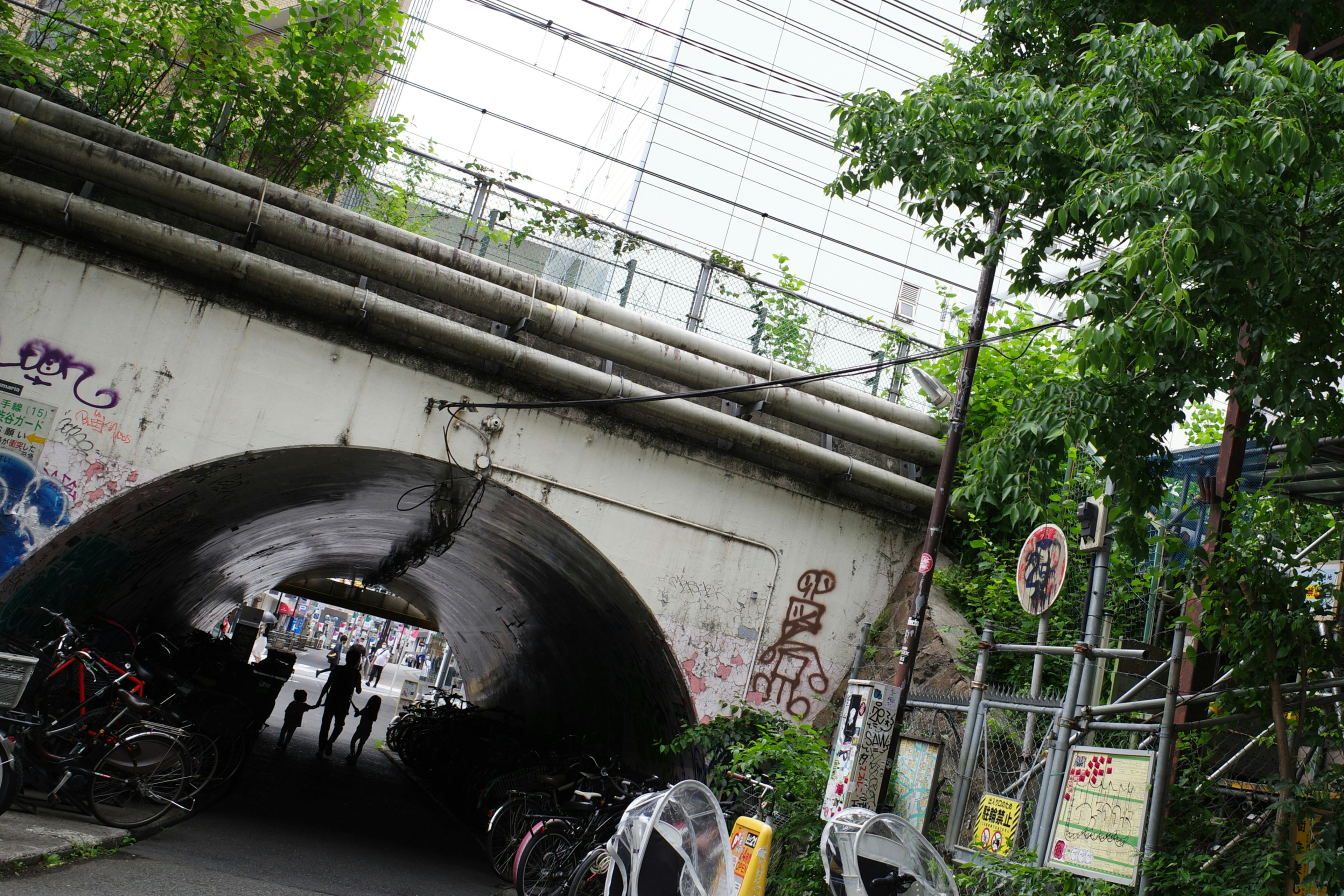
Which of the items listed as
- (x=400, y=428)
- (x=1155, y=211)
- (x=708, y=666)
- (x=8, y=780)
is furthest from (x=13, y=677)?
(x=1155, y=211)

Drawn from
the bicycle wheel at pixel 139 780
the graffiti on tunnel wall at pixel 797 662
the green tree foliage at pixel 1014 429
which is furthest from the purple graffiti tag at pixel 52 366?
the green tree foliage at pixel 1014 429

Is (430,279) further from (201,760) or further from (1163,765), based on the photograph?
(1163,765)

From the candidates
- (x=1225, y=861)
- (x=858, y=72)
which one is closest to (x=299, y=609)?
(x=858, y=72)

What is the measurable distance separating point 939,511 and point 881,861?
3.50 meters

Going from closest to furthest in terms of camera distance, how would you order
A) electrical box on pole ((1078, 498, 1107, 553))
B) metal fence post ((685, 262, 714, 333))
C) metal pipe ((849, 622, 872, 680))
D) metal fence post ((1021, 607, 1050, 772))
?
electrical box on pole ((1078, 498, 1107, 553))
metal fence post ((1021, 607, 1050, 772))
metal pipe ((849, 622, 872, 680))
metal fence post ((685, 262, 714, 333))

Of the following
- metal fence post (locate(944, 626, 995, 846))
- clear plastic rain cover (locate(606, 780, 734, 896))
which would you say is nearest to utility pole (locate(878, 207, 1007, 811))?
metal fence post (locate(944, 626, 995, 846))

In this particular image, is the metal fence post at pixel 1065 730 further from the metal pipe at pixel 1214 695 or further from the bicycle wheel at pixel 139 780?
the bicycle wheel at pixel 139 780

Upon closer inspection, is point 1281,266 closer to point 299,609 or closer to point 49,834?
point 49,834

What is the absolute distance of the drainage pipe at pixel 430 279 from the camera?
26.7 ft

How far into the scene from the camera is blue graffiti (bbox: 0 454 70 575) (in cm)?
761

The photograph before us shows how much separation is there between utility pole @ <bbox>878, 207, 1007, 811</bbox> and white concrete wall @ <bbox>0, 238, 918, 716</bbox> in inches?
68.0

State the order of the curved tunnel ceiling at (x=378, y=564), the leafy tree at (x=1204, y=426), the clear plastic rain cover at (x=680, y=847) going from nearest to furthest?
the clear plastic rain cover at (x=680, y=847) < the curved tunnel ceiling at (x=378, y=564) < the leafy tree at (x=1204, y=426)

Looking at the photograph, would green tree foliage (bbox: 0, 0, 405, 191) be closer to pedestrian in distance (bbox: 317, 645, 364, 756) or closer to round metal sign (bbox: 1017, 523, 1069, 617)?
round metal sign (bbox: 1017, 523, 1069, 617)

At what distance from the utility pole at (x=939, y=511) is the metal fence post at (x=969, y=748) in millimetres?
512
